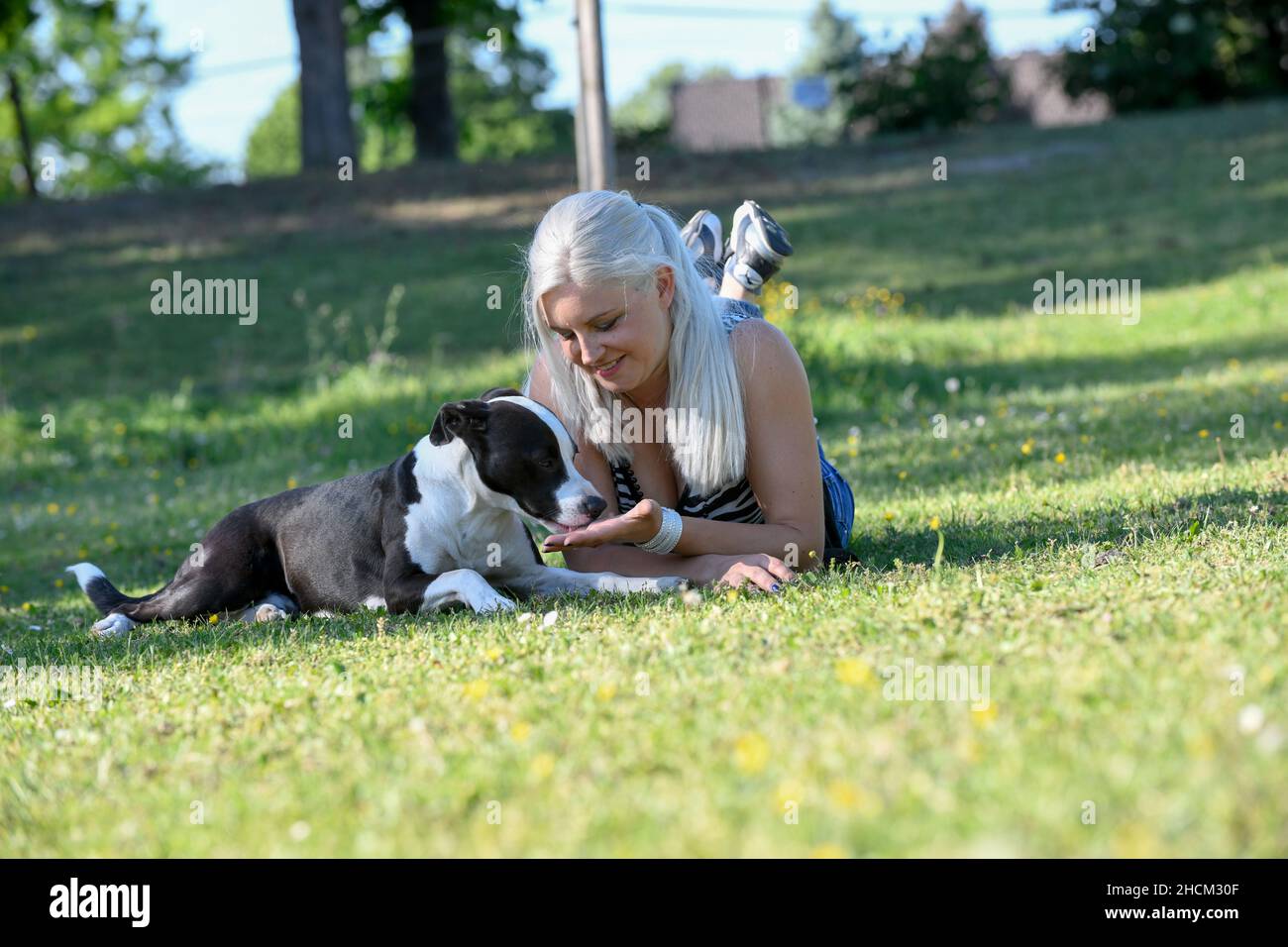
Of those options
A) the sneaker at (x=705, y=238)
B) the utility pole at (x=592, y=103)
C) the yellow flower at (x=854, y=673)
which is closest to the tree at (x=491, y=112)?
the utility pole at (x=592, y=103)

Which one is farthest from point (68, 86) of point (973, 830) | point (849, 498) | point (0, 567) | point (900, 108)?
point (973, 830)

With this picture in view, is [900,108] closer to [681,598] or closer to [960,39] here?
[960,39]

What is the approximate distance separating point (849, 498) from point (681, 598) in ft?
4.97

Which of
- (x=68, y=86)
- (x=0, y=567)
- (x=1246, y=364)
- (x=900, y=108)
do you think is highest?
(x=68, y=86)

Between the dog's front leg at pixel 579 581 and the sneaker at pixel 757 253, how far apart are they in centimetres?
164

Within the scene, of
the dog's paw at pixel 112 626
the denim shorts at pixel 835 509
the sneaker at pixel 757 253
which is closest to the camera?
the dog's paw at pixel 112 626

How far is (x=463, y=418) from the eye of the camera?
536cm

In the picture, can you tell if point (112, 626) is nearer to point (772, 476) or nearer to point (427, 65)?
point (772, 476)

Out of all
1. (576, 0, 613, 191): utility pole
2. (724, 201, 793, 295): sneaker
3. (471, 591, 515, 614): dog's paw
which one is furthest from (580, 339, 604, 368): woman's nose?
(576, 0, 613, 191): utility pole

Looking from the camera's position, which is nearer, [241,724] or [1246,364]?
[241,724]

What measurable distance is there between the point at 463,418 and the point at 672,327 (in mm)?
871

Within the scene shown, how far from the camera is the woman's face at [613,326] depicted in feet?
15.9

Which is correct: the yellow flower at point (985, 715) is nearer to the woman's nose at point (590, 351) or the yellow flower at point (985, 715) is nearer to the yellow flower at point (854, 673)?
the yellow flower at point (854, 673)
